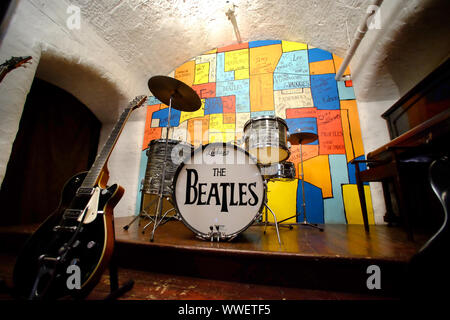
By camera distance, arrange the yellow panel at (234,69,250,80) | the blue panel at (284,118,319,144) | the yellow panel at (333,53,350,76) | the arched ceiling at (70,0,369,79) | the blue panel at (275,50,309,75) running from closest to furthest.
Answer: the arched ceiling at (70,0,369,79) < the blue panel at (284,118,319,144) < the yellow panel at (333,53,350,76) < the blue panel at (275,50,309,75) < the yellow panel at (234,69,250,80)

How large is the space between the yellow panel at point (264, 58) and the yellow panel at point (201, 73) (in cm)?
87

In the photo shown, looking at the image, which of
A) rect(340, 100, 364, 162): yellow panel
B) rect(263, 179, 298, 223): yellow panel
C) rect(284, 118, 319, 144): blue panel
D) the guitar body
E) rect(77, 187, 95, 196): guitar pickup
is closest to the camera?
the guitar body

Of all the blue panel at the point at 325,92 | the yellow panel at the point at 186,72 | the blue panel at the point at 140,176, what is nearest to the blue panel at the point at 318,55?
the blue panel at the point at 325,92

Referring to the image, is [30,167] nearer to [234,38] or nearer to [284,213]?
[284,213]

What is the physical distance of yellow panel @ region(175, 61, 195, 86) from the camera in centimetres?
347

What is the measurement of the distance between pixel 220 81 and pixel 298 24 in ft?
5.14

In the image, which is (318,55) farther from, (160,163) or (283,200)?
(160,163)

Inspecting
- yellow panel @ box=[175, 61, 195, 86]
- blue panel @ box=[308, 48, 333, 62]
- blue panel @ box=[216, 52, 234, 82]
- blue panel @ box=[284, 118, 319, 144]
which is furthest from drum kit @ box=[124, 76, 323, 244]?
blue panel @ box=[308, 48, 333, 62]

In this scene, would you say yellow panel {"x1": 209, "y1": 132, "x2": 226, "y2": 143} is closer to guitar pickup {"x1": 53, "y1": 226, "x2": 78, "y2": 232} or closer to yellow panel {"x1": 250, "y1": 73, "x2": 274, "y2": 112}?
yellow panel {"x1": 250, "y1": 73, "x2": 274, "y2": 112}

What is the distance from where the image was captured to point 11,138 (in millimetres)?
1678

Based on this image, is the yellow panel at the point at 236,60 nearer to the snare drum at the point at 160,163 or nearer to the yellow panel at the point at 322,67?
the yellow panel at the point at 322,67

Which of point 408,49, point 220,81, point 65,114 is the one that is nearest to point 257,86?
point 220,81

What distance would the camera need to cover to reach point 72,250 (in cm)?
79
